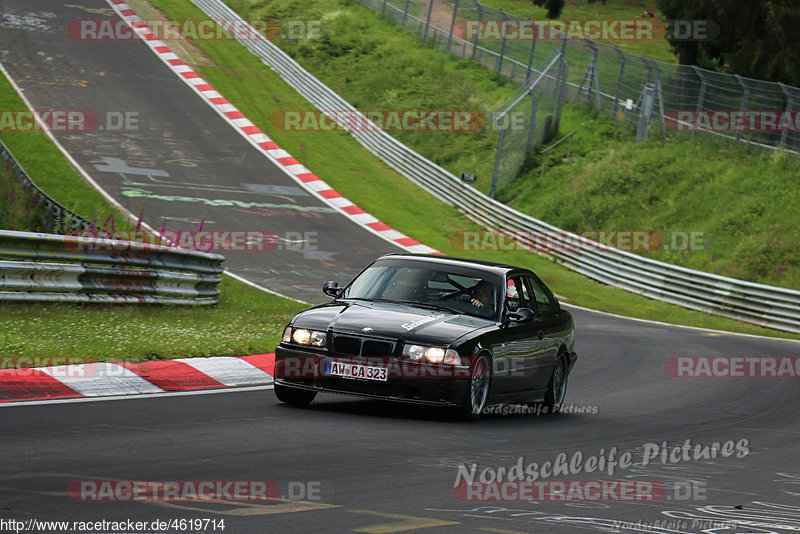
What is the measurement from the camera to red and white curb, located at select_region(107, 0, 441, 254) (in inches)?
1150

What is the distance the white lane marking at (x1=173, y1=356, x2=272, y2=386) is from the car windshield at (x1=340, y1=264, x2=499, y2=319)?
4.70 ft

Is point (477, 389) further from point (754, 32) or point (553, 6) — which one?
point (553, 6)

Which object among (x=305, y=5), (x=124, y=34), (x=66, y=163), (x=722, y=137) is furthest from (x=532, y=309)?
(x=305, y=5)

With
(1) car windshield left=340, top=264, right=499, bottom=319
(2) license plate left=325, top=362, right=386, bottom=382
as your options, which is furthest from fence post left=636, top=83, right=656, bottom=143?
(2) license plate left=325, top=362, right=386, bottom=382

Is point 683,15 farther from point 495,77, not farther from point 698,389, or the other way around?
point 698,389

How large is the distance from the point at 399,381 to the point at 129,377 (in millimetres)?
2601

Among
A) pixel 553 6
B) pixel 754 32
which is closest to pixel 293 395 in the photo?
pixel 754 32

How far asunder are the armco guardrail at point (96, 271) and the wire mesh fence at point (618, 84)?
19121mm

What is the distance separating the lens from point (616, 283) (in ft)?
90.1

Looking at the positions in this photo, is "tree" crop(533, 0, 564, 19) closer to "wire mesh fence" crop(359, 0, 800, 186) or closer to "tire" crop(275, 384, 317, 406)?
"wire mesh fence" crop(359, 0, 800, 186)

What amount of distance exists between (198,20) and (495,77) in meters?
13.2

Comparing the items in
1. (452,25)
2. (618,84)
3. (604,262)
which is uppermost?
(452,25)

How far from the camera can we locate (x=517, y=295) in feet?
34.8

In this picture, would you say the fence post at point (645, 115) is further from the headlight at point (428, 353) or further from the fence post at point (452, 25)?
the headlight at point (428, 353)
